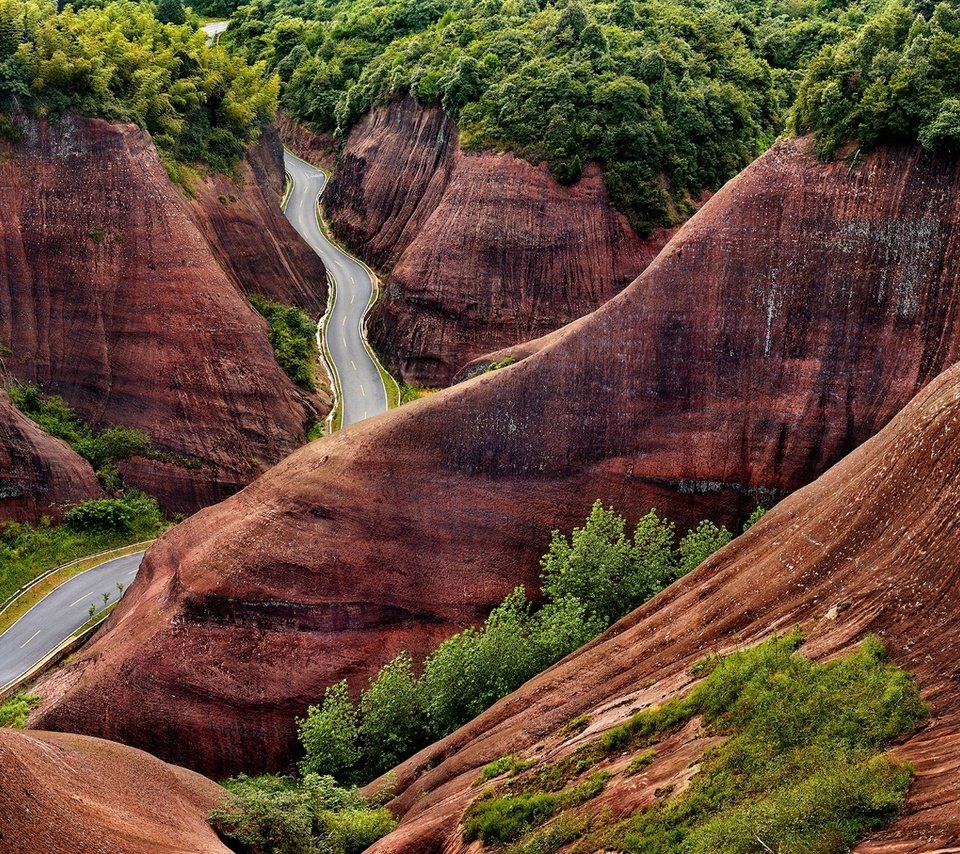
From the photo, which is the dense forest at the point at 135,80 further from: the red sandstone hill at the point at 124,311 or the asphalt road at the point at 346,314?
the asphalt road at the point at 346,314

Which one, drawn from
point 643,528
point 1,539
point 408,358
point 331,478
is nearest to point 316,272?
point 408,358

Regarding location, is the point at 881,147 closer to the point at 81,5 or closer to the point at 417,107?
the point at 417,107

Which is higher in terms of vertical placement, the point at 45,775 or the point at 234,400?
the point at 234,400

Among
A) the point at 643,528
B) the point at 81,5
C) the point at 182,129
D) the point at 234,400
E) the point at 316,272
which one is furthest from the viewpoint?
the point at 81,5

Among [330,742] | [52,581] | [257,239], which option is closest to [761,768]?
[330,742]

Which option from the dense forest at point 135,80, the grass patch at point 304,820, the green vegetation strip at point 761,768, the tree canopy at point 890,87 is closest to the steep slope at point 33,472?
the dense forest at point 135,80
